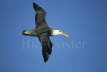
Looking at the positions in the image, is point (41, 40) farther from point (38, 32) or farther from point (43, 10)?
point (43, 10)

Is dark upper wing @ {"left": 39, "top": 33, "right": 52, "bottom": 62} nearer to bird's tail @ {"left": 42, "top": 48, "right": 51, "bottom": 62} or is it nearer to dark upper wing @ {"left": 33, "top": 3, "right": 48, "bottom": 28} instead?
bird's tail @ {"left": 42, "top": 48, "right": 51, "bottom": 62}

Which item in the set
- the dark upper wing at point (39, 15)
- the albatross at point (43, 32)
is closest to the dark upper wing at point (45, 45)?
the albatross at point (43, 32)

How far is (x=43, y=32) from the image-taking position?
525 cm

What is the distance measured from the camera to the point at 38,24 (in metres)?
5.49

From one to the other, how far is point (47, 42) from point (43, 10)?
69cm

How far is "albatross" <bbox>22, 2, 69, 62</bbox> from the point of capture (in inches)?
197

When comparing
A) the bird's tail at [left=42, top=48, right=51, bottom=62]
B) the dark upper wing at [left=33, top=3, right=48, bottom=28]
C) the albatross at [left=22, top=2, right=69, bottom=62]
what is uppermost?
the dark upper wing at [left=33, top=3, right=48, bottom=28]

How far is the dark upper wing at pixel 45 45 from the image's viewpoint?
4963 millimetres

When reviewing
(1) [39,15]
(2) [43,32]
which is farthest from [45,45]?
(1) [39,15]

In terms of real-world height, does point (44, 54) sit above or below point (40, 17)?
below

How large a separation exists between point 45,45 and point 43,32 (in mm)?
251

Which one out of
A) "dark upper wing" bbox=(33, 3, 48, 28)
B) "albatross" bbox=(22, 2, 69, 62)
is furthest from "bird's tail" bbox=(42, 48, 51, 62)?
"dark upper wing" bbox=(33, 3, 48, 28)

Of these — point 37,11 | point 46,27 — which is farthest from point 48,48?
point 37,11

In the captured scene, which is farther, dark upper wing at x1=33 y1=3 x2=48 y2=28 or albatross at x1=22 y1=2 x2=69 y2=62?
dark upper wing at x1=33 y1=3 x2=48 y2=28
